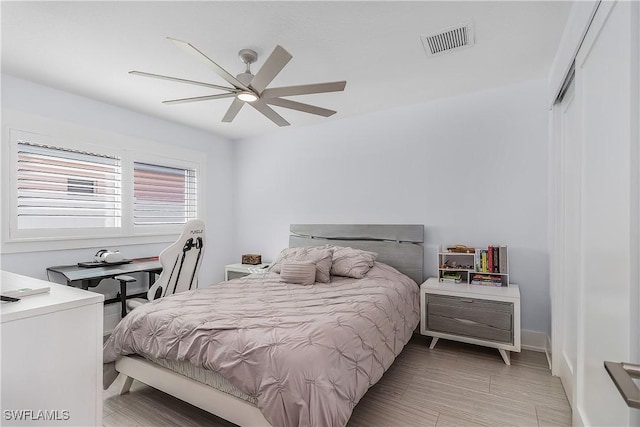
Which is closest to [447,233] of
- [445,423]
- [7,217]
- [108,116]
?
[445,423]

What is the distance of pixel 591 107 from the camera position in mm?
1495

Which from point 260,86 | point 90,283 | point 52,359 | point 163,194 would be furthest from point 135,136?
point 52,359

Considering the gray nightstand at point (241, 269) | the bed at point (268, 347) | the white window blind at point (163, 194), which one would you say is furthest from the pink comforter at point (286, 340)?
the white window blind at point (163, 194)

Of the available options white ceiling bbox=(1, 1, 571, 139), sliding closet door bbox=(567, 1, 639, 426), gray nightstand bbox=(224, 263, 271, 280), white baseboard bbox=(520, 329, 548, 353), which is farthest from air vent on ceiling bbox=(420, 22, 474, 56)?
gray nightstand bbox=(224, 263, 271, 280)

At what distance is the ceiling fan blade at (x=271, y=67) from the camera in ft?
5.79

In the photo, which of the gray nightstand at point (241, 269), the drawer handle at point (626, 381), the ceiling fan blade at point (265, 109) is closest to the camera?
the drawer handle at point (626, 381)

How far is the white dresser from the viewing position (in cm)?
101

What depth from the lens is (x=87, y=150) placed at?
3371 mm

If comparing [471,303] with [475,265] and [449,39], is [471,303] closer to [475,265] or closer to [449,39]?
[475,265]

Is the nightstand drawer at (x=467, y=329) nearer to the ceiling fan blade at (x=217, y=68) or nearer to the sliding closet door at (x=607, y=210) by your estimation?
the sliding closet door at (x=607, y=210)

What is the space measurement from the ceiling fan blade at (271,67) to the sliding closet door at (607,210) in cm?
144

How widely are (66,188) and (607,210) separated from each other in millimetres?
4282

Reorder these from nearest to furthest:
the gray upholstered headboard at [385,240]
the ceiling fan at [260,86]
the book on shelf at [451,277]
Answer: the ceiling fan at [260,86]
the book on shelf at [451,277]
the gray upholstered headboard at [385,240]

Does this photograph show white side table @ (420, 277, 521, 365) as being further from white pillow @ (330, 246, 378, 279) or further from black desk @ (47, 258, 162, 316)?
black desk @ (47, 258, 162, 316)
